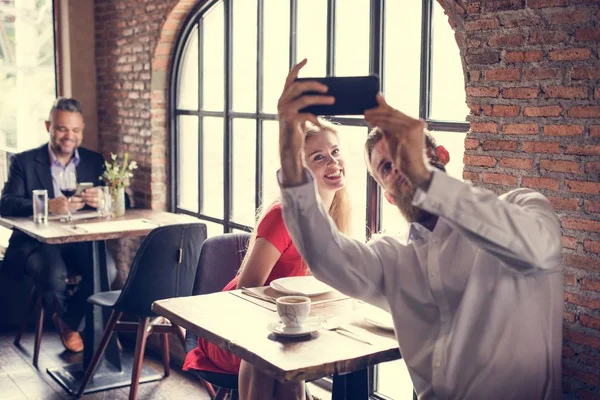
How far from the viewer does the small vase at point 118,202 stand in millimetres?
4938

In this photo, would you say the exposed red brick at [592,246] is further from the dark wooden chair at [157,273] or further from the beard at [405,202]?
the dark wooden chair at [157,273]

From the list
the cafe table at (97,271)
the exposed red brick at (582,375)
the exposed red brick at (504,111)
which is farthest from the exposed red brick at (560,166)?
the cafe table at (97,271)

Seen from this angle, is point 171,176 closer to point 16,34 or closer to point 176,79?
point 176,79

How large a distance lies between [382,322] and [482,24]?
47.4 inches

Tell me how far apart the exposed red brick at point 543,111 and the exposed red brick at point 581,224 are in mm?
360

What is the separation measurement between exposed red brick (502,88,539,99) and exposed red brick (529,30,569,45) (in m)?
0.16

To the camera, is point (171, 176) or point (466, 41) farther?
point (171, 176)

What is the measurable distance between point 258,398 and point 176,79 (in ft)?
10.3

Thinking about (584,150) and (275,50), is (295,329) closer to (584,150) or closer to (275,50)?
(584,150)

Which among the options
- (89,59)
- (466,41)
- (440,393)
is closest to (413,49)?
(466,41)

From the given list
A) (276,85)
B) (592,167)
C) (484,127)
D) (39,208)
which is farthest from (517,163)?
(39,208)

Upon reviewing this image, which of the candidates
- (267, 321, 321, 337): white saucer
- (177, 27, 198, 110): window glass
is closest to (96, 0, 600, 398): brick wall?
(267, 321, 321, 337): white saucer

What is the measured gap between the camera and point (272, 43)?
14.1 ft

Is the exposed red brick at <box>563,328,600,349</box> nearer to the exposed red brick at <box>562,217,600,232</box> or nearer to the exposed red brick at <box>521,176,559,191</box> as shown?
the exposed red brick at <box>562,217,600,232</box>
